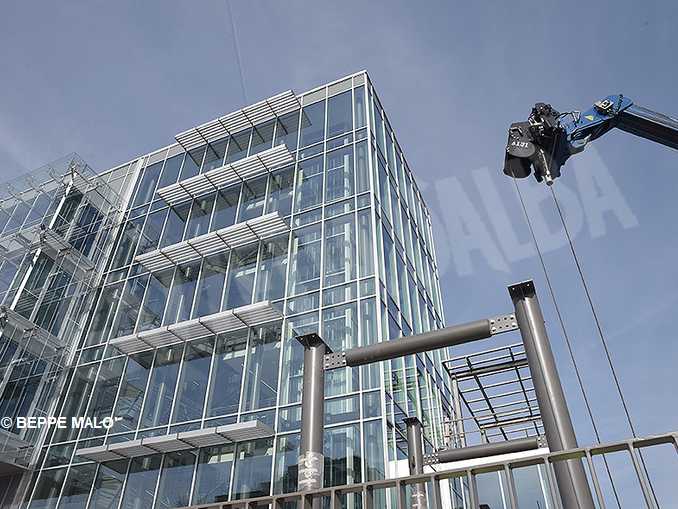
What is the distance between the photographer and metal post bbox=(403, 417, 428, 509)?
38.3 feet

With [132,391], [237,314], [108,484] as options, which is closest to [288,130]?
[237,314]

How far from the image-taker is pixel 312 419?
7117mm

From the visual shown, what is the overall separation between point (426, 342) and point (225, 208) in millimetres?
17053

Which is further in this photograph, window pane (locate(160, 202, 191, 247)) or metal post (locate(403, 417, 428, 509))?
window pane (locate(160, 202, 191, 247))

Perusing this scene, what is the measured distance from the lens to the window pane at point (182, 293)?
66.3 ft

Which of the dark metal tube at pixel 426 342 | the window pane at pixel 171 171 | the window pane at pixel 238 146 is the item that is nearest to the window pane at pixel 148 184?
the window pane at pixel 171 171

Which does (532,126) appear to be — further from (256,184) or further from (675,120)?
(256,184)

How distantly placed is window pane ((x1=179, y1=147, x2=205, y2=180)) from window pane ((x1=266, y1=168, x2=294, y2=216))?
206 inches

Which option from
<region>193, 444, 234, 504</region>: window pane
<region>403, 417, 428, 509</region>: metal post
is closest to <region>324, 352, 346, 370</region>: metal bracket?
<region>403, 417, 428, 509</region>: metal post

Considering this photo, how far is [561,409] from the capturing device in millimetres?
5891

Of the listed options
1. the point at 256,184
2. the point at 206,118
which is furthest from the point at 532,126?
the point at 206,118

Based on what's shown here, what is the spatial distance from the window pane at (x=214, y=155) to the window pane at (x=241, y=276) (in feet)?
20.1

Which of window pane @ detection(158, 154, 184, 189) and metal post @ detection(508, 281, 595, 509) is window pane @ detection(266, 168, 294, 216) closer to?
window pane @ detection(158, 154, 184, 189)

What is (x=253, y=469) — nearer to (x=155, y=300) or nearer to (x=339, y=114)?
(x=155, y=300)
